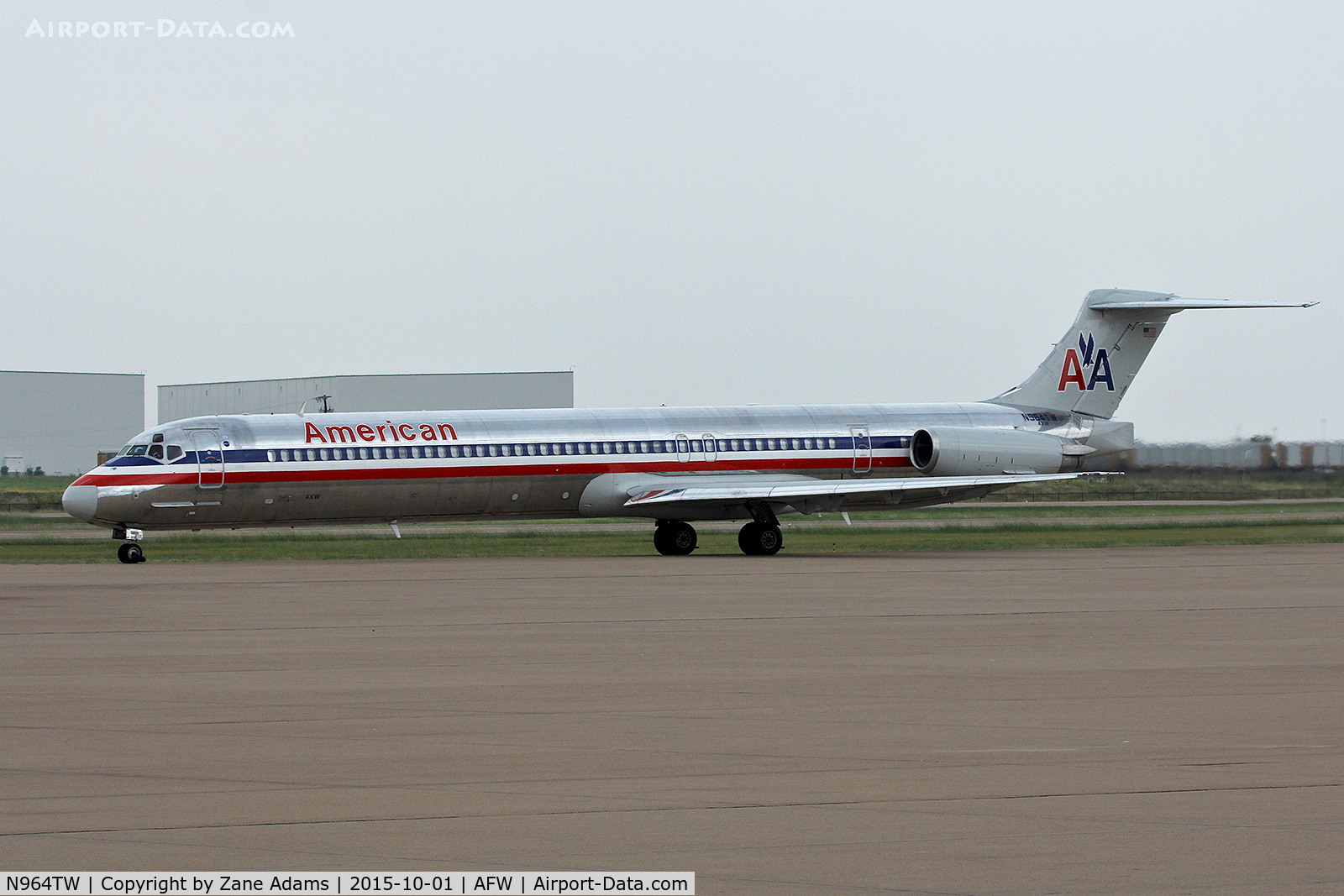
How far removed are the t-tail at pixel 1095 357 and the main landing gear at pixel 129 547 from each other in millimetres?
20028

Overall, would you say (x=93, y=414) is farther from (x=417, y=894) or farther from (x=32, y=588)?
(x=417, y=894)

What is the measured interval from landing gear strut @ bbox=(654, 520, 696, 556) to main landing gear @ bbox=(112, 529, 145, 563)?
34.7ft

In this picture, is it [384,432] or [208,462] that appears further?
[384,432]

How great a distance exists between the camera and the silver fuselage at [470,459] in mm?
30703

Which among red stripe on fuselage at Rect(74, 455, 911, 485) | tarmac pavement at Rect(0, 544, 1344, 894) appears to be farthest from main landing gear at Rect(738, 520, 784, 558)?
tarmac pavement at Rect(0, 544, 1344, 894)

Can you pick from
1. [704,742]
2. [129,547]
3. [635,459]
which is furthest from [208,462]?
[704,742]

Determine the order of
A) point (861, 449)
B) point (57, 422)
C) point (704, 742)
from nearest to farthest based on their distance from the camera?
point (704, 742) < point (861, 449) < point (57, 422)

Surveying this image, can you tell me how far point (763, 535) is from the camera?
33594 millimetres

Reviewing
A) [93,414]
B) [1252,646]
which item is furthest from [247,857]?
[93,414]

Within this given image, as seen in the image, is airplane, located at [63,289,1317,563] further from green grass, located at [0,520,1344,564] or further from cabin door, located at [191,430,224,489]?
green grass, located at [0,520,1344,564]

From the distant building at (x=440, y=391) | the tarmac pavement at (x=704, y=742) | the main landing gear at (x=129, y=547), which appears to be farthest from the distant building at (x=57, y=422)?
the tarmac pavement at (x=704, y=742)

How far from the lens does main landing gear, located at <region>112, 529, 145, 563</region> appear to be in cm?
3017

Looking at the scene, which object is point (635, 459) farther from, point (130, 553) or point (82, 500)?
point (82, 500)

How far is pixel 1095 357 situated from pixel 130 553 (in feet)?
74.6
